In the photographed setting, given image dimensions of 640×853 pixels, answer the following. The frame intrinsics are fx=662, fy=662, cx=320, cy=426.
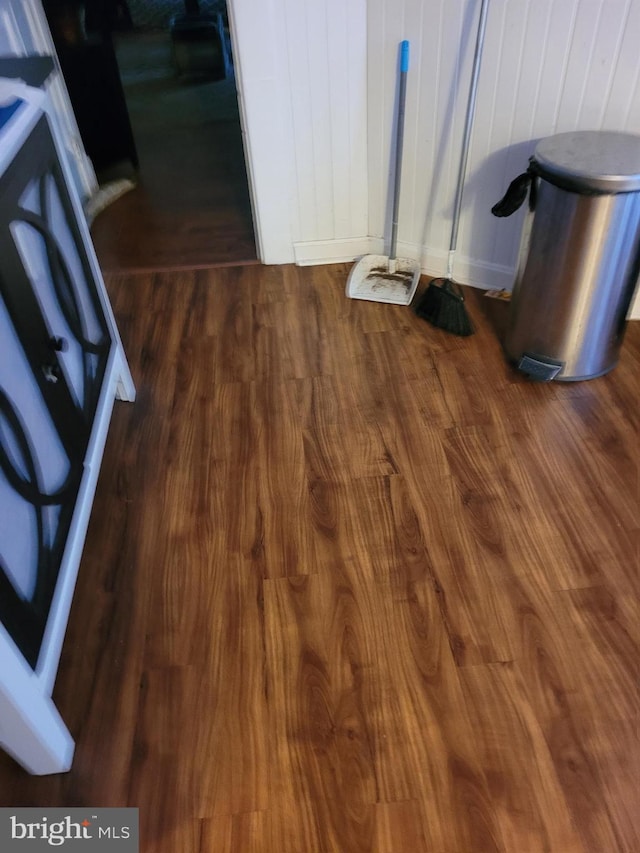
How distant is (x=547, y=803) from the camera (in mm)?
1129

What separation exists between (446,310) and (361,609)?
1.12m

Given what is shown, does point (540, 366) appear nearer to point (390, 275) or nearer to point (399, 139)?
point (390, 275)

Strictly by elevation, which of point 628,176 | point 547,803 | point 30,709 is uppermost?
point 628,176

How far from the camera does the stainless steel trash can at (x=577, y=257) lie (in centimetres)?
162

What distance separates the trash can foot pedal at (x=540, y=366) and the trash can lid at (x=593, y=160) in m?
0.49

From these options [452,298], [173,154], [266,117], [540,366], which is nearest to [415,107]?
[266,117]

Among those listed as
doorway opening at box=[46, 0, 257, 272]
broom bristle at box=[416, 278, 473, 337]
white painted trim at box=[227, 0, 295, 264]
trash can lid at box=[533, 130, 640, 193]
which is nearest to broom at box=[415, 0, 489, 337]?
broom bristle at box=[416, 278, 473, 337]

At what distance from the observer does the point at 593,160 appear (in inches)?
Result: 64.6

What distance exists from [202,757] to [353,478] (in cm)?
75

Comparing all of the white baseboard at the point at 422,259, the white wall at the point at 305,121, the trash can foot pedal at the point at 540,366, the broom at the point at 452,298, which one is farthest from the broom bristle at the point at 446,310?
the white wall at the point at 305,121

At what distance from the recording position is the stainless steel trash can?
162 cm

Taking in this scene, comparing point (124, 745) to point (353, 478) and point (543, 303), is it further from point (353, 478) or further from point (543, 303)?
point (543, 303)

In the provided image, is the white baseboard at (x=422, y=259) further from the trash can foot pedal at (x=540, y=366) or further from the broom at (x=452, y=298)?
the trash can foot pedal at (x=540, y=366)

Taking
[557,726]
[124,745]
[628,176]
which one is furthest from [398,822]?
[628,176]
